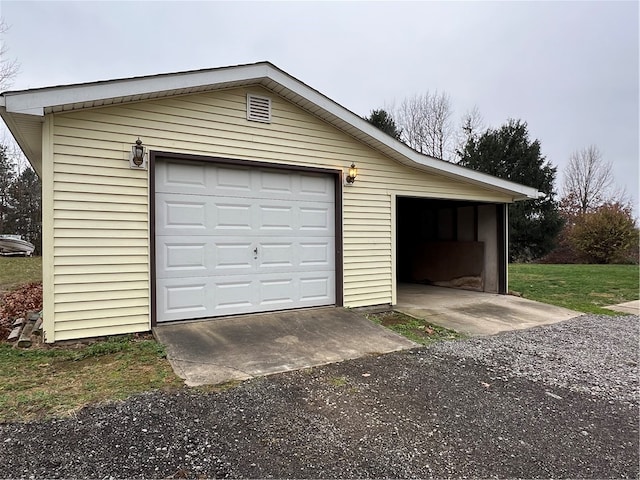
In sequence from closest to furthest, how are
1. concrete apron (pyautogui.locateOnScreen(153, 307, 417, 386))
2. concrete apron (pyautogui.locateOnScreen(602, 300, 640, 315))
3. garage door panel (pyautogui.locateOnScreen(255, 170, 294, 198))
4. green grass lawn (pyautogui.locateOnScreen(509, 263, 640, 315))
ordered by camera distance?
concrete apron (pyautogui.locateOnScreen(153, 307, 417, 386))
garage door panel (pyautogui.locateOnScreen(255, 170, 294, 198))
concrete apron (pyautogui.locateOnScreen(602, 300, 640, 315))
green grass lawn (pyautogui.locateOnScreen(509, 263, 640, 315))

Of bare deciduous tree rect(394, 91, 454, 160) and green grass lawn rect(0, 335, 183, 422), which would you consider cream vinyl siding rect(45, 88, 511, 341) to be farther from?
bare deciduous tree rect(394, 91, 454, 160)

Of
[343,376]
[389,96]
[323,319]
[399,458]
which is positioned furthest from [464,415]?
[389,96]

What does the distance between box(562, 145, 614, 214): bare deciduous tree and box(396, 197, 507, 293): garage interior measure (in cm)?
2118

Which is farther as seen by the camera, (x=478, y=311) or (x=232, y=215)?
(x=478, y=311)

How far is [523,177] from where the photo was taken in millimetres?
20422

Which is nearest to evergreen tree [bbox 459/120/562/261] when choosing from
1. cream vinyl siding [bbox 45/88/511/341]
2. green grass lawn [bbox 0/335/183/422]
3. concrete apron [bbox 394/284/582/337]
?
concrete apron [bbox 394/284/582/337]

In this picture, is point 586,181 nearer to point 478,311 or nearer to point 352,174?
point 478,311

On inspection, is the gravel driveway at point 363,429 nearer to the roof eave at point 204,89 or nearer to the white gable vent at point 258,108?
the roof eave at point 204,89

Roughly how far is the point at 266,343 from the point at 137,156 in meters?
2.77

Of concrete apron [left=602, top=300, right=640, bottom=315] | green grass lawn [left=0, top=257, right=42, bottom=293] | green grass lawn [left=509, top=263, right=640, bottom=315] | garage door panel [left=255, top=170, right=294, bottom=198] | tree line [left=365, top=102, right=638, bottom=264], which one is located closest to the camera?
garage door panel [left=255, top=170, right=294, bottom=198]

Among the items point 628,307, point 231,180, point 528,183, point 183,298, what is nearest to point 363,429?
point 183,298

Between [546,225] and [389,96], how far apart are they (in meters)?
12.7

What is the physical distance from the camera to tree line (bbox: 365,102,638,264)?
60.9 feet

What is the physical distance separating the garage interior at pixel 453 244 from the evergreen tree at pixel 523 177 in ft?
34.4
